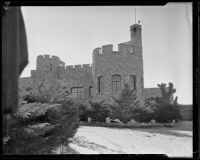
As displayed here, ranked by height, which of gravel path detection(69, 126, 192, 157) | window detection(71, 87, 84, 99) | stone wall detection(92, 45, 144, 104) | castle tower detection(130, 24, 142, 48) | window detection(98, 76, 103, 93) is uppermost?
castle tower detection(130, 24, 142, 48)

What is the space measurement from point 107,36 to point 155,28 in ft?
4.15

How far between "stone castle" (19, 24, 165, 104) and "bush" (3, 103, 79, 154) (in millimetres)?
796

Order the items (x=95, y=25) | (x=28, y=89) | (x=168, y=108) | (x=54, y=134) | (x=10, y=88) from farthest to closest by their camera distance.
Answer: (x=168, y=108) → (x=95, y=25) → (x=28, y=89) → (x=54, y=134) → (x=10, y=88)

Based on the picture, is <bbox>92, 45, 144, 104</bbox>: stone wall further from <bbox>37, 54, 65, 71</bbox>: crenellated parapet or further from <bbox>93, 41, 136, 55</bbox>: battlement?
<bbox>37, 54, 65, 71</bbox>: crenellated parapet

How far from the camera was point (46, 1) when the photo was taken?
81.8 inches

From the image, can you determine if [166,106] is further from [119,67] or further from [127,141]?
[119,67]

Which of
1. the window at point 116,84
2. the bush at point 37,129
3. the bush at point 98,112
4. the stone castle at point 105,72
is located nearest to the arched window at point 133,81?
the stone castle at point 105,72

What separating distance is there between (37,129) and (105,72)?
2.61m

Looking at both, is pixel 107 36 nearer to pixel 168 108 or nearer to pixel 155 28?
pixel 155 28

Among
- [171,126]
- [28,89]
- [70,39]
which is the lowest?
[171,126]

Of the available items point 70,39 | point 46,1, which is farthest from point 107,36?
point 46,1

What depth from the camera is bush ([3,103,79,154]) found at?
3.74m

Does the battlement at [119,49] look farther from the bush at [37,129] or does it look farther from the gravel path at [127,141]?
the gravel path at [127,141]

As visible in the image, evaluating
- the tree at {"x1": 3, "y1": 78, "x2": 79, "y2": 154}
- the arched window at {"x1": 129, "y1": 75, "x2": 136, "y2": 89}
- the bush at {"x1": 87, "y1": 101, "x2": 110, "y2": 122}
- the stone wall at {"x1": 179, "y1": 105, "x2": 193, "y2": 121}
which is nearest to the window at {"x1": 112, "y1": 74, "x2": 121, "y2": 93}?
the arched window at {"x1": 129, "y1": 75, "x2": 136, "y2": 89}
